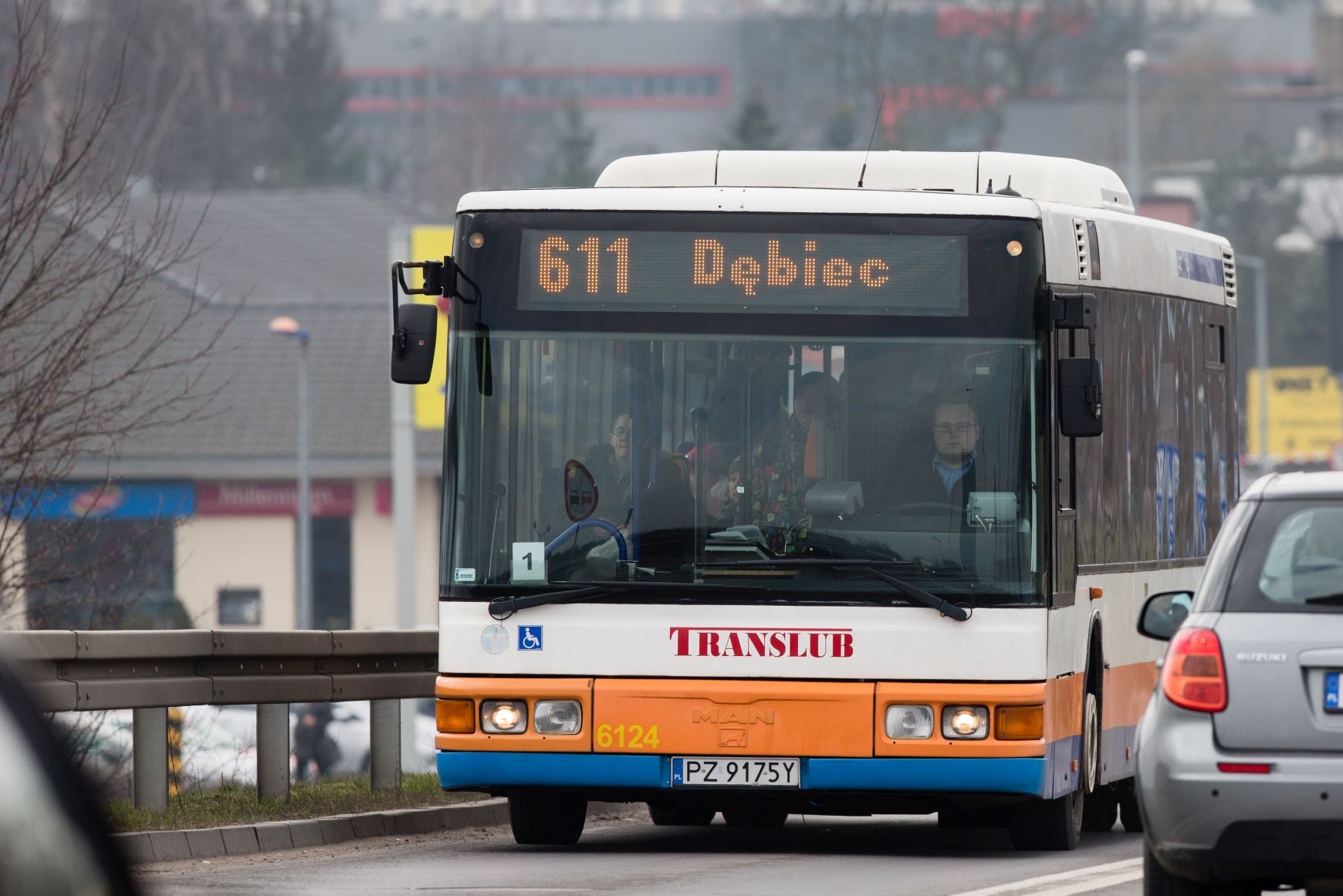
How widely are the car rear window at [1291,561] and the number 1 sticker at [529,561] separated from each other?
3.95 meters

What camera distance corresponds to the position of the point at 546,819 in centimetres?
1180

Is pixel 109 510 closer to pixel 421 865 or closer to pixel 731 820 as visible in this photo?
pixel 731 820

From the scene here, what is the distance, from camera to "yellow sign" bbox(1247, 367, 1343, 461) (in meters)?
64.5

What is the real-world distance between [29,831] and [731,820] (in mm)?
10683

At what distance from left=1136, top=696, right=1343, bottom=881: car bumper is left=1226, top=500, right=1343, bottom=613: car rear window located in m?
0.37

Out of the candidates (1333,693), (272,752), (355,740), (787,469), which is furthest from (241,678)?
(355,740)

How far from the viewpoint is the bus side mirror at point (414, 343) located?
10.7m

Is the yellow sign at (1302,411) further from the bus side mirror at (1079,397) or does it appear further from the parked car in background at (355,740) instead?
the bus side mirror at (1079,397)

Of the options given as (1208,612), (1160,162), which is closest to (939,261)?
(1208,612)

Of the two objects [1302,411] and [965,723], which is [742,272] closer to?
[965,723]

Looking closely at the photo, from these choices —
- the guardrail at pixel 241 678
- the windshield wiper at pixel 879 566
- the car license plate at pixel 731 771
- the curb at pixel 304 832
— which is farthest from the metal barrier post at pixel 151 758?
the windshield wiper at pixel 879 566

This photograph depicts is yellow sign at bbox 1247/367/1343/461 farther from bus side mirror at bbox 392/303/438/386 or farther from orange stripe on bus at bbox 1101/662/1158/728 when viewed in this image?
bus side mirror at bbox 392/303/438/386

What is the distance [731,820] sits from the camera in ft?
44.2

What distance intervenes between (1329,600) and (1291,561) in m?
0.17
